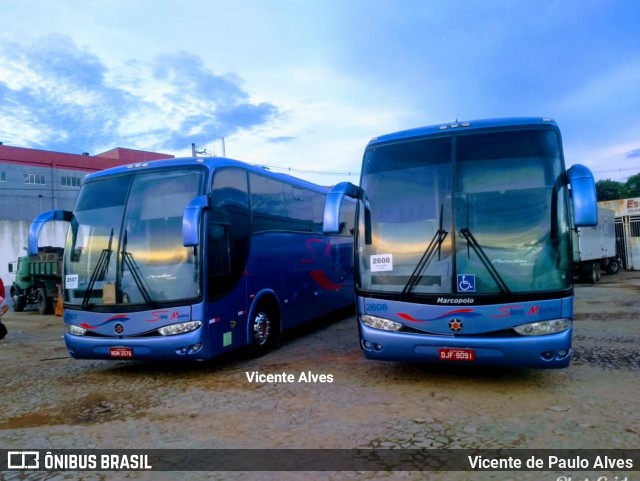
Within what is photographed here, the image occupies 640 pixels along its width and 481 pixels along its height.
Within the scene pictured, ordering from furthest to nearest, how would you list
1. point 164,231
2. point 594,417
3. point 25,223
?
point 25,223, point 164,231, point 594,417

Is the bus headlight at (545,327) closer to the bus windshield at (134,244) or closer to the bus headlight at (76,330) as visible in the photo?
the bus windshield at (134,244)

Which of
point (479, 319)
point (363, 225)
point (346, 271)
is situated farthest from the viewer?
point (346, 271)

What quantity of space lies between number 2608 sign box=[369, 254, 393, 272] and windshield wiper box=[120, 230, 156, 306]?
3.01 metres

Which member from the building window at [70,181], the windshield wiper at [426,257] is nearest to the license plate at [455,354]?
the windshield wiper at [426,257]

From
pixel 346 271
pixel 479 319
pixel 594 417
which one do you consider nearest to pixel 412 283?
pixel 479 319

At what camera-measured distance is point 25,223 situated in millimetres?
31453

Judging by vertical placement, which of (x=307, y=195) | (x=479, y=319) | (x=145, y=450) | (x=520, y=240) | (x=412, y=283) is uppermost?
(x=307, y=195)

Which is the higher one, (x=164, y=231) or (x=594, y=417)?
(x=164, y=231)

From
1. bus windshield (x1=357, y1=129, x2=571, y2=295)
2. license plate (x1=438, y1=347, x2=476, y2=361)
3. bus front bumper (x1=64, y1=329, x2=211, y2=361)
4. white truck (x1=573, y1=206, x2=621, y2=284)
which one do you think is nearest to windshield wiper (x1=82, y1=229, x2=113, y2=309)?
bus front bumper (x1=64, y1=329, x2=211, y2=361)

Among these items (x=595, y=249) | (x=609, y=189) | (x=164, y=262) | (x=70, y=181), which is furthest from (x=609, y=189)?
(x=164, y=262)

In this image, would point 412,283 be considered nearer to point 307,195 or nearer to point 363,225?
point 363,225

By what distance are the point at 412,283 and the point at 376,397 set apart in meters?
1.41

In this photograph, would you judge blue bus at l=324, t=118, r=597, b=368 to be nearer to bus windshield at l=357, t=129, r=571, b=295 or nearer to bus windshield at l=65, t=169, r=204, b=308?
bus windshield at l=357, t=129, r=571, b=295

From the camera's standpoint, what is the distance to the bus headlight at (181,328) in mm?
6762
